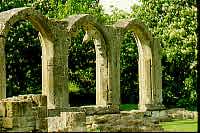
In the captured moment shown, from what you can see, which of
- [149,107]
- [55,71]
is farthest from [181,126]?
[149,107]

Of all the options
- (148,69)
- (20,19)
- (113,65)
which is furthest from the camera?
(148,69)

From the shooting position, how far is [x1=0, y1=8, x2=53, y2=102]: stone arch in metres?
18.6

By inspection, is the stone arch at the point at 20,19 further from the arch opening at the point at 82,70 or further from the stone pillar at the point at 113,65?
the arch opening at the point at 82,70

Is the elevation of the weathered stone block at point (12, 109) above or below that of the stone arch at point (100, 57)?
below

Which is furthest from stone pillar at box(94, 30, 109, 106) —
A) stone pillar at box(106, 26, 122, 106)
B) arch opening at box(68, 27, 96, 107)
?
arch opening at box(68, 27, 96, 107)

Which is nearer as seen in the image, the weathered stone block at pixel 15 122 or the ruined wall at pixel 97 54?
the weathered stone block at pixel 15 122

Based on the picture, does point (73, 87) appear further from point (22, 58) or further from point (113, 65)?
point (113, 65)

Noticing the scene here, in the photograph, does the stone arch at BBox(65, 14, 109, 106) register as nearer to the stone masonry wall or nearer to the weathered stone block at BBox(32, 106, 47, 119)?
the weathered stone block at BBox(32, 106, 47, 119)

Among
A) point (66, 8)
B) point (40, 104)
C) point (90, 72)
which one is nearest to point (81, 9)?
point (66, 8)

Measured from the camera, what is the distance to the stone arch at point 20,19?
60.9ft

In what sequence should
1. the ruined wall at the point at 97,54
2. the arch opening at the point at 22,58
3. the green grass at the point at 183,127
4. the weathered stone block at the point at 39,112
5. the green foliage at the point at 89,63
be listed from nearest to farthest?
the green grass at the point at 183,127
the weathered stone block at the point at 39,112
the ruined wall at the point at 97,54
the green foliage at the point at 89,63
the arch opening at the point at 22,58

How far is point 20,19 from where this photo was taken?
19484 millimetres

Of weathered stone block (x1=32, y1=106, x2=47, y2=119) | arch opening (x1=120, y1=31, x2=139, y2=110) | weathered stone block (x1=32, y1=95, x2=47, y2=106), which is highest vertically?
arch opening (x1=120, y1=31, x2=139, y2=110)

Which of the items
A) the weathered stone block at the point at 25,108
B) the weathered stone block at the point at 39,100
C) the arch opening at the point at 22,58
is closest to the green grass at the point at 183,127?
the weathered stone block at the point at 39,100
